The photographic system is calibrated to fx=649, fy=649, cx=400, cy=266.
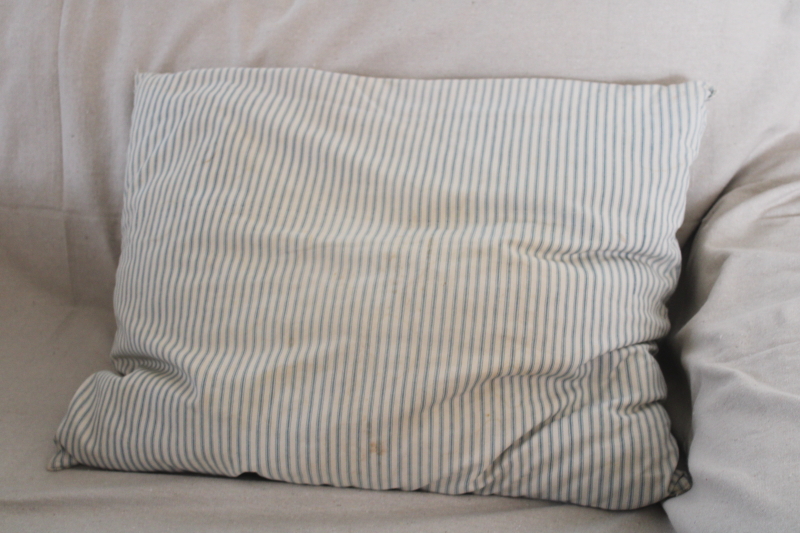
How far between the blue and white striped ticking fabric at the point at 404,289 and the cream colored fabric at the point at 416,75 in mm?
47

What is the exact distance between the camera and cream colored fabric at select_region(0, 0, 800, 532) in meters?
0.56

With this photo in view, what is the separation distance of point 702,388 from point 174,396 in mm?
494

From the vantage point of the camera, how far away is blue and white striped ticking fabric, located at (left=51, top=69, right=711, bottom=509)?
589 mm

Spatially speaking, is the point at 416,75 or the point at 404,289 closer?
the point at 404,289

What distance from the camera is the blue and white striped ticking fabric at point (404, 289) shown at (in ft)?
1.93

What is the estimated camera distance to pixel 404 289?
0.61 m

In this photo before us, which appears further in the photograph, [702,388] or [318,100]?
[318,100]

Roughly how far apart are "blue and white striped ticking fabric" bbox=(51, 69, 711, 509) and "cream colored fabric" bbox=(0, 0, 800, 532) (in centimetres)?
5

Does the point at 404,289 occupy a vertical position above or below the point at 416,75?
below

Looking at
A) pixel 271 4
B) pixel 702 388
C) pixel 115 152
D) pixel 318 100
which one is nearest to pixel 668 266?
pixel 702 388

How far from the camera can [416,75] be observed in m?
0.78

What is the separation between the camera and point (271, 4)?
80cm

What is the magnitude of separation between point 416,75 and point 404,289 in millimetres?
304

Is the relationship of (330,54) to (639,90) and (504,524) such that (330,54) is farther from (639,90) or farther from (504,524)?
(504,524)
